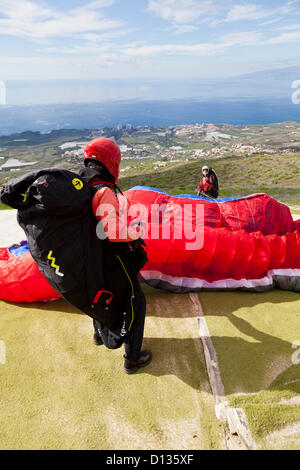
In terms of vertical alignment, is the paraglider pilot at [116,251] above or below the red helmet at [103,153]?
below

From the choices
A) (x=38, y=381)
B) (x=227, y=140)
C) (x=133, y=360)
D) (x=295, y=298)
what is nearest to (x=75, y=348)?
(x=38, y=381)

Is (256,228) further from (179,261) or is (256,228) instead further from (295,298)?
(179,261)

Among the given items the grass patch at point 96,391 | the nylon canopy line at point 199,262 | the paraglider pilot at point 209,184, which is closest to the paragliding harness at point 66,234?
the grass patch at point 96,391

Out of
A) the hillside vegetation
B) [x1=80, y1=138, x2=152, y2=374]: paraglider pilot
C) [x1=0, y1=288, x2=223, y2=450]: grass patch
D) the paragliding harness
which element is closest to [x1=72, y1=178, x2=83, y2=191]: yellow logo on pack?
the paragliding harness

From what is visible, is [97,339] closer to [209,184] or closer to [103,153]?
[103,153]

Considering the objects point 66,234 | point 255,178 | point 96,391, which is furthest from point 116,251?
point 255,178

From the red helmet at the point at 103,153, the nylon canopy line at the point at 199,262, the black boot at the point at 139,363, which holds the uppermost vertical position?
the red helmet at the point at 103,153

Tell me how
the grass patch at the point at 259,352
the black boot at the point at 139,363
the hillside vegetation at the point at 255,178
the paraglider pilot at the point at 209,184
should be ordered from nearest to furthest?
the grass patch at the point at 259,352, the black boot at the point at 139,363, the paraglider pilot at the point at 209,184, the hillside vegetation at the point at 255,178

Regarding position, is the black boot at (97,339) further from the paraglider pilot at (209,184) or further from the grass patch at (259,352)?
the paraglider pilot at (209,184)
